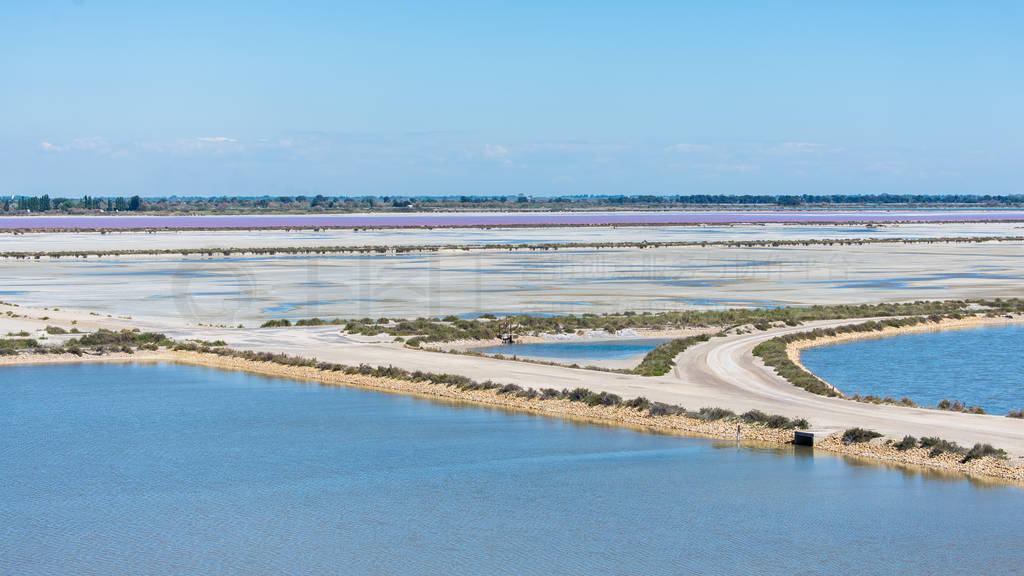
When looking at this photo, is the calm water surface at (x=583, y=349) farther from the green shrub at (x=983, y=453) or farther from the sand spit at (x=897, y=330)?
the green shrub at (x=983, y=453)

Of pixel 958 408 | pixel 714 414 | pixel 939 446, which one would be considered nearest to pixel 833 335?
pixel 958 408

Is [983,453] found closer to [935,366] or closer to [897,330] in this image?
[935,366]

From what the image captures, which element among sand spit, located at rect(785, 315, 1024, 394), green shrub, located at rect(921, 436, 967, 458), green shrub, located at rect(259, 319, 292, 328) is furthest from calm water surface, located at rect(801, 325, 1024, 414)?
green shrub, located at rect(259, 319, 292, 328)

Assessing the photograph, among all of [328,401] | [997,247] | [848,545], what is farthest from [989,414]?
[997,247]

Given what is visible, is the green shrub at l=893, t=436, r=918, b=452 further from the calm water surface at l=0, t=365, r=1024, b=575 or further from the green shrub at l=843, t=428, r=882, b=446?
the calm water surface at l=0, t=365, r=1024, b=575

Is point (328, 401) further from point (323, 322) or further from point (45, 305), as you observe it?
point (45, 305)
